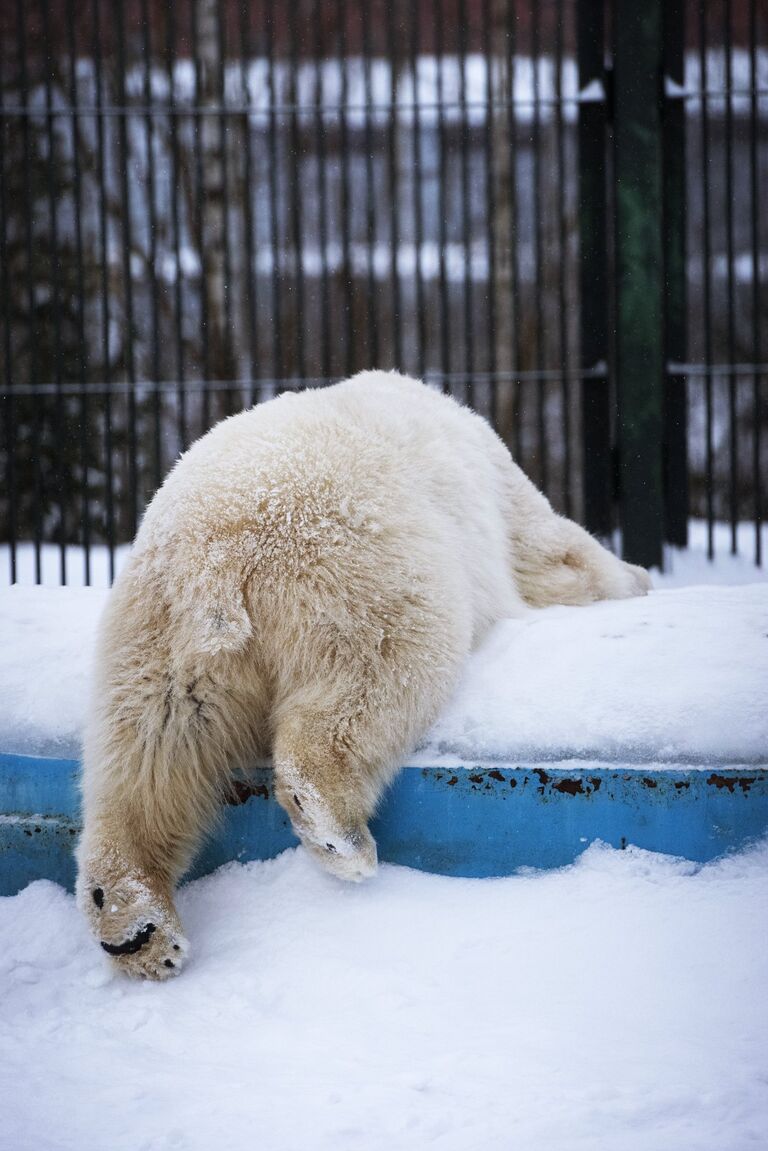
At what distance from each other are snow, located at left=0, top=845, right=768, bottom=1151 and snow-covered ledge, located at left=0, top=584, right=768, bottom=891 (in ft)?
0.20

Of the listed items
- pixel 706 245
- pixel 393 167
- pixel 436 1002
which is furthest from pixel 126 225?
pixel 436 1002

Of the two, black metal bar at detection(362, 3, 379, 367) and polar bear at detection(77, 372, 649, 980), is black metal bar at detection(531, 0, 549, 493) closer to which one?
black metal bar at detection(362, 3, 379, 367)

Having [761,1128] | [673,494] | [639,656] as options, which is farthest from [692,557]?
[761,1128]

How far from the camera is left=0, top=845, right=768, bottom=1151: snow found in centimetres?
151

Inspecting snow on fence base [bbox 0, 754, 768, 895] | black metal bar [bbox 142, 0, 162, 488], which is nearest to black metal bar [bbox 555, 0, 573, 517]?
black metal bar [bbox 142, 0, 162, 488]

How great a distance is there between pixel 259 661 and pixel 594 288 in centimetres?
297

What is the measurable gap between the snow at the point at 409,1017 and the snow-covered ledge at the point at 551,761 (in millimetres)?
59

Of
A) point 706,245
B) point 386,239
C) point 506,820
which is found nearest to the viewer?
point 506,820

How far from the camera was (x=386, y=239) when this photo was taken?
6008 millimetres

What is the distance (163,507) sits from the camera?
7.50 feet

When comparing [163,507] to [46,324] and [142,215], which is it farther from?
[142,215]

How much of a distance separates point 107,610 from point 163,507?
0.24m

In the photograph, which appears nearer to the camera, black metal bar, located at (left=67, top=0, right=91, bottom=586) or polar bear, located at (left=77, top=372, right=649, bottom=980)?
polar bear, located at (left=77, top=372, right=649, bottom=980)

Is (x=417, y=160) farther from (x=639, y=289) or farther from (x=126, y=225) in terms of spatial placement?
(x=126, y=225)
